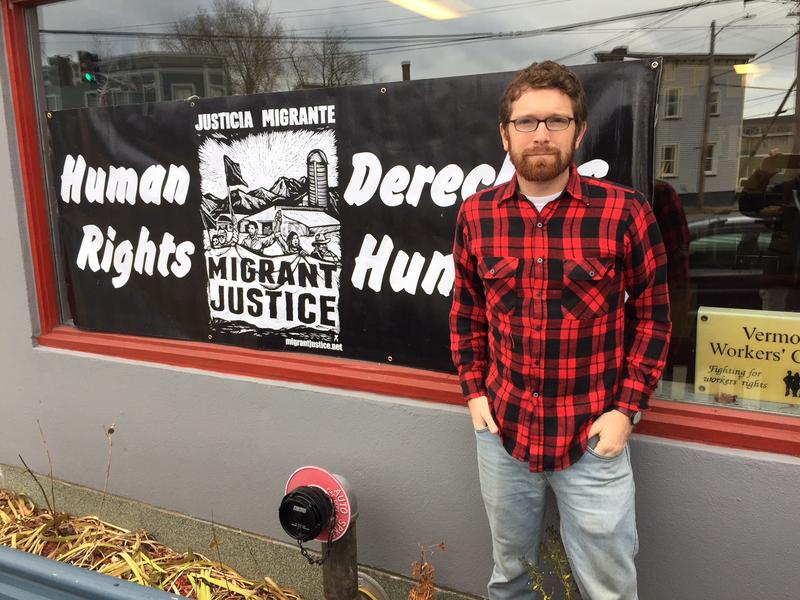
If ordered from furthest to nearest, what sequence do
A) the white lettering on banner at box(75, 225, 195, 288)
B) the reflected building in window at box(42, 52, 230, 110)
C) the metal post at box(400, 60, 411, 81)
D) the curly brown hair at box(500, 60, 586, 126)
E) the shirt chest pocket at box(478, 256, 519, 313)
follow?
Result: the white lettering on banner at box(75, 225, 195, 288) → the reflected building in window at box(42, 52, 230, 110) → the metal post at box(400, 60, 411, 81) → the shirt chest pocket at box(478, 256, 519, 313) → the curly brown hair at box(500, 60, 586, 126)

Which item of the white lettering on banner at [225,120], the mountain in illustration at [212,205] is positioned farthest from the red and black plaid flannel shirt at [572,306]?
the mountain in illustration at [212,205]

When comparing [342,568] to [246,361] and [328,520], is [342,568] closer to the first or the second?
[328,520]

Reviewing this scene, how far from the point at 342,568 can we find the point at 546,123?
184cm

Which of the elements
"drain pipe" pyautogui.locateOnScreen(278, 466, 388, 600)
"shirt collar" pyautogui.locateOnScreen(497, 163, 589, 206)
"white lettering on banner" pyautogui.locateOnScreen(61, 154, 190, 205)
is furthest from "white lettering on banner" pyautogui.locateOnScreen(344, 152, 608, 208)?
"drain pipe" pyautogui.locateOnScreen(278, 466, 388, 600)

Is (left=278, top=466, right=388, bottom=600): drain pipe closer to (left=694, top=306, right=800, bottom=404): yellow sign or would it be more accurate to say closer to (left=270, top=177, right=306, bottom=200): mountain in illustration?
(left=270, top=177, right=306, bottom=200): mountain in illustration

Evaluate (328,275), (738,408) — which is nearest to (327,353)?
(328,275)

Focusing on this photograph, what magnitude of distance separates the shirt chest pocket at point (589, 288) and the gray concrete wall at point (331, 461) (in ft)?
2.30

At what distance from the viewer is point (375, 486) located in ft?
9.27

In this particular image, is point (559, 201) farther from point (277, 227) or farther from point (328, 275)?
point (277, 227)

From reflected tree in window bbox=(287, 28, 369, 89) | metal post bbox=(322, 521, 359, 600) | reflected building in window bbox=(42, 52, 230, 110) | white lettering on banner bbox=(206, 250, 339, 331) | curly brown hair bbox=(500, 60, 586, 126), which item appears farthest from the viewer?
reflected building in window bbox=(42, 52, 230, 110)

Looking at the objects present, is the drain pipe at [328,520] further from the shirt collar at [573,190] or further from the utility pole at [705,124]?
the utility pole at [705,124]

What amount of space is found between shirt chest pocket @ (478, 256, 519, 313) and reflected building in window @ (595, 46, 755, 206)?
787 millimetres

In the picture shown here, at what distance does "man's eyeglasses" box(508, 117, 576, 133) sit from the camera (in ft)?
5.85

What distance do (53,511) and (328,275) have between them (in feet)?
7.66
